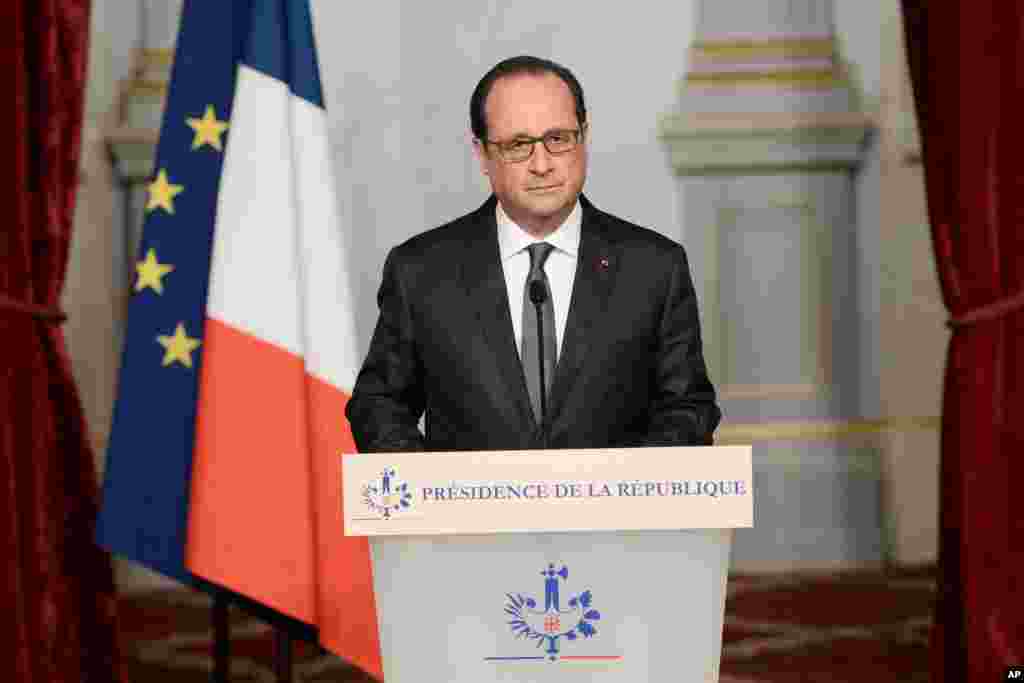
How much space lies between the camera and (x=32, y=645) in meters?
3.09

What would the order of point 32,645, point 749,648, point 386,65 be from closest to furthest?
point 32,645
point 749,648
point 386,65

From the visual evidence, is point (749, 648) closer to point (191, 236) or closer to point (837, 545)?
point (837, 545)

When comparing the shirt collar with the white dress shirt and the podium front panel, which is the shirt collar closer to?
the white dress shirt

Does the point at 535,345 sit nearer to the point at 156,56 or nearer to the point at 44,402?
the point at 44,402

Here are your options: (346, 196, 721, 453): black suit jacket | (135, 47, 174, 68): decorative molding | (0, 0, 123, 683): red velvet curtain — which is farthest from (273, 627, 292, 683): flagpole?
(135, 47, 174, 68): decorative molding

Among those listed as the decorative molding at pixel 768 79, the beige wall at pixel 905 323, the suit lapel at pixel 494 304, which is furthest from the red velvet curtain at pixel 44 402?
the beige wall at pixel 905 323

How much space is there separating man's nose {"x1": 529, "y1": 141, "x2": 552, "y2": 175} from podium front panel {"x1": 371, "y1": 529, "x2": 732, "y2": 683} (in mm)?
615

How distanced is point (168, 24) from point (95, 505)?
250cm

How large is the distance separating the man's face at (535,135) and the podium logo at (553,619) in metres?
0.63

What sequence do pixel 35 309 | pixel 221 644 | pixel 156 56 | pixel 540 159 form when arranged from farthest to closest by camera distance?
pixel 156 56 → pixel 221 644 → pixel 35 309 → pixel 540 159

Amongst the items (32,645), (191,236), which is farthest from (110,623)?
(191,236)

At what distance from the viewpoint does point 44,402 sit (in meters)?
3.14

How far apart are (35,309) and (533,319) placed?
1.59m

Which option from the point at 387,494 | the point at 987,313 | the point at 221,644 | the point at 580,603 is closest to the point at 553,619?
the point at 580,603
